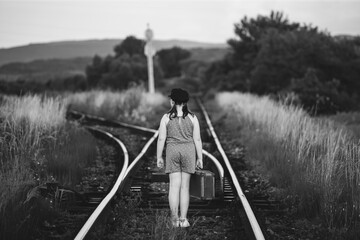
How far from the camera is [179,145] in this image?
Result: 4.58m

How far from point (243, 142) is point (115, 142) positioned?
11.0 feet

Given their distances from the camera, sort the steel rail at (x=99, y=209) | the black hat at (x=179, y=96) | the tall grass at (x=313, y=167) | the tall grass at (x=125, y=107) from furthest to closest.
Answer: the tall grass at (x=125, y=107), the tall grass at (x=313, y=167), the black hat at (x=179, y=96), the steel rail at (x=99, y=209)

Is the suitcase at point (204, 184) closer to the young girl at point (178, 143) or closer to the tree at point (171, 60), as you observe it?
the young girl at point (178, 143)

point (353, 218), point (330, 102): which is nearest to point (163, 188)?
point (353, 218)

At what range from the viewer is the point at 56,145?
324 inches

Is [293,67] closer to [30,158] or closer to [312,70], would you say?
[312,70]

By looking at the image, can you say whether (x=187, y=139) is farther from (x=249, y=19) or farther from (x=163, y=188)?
(x=249, y=19)

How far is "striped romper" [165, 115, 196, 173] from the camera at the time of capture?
4.58 metres

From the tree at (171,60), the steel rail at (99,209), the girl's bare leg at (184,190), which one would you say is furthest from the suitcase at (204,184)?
the tree at (171,60)

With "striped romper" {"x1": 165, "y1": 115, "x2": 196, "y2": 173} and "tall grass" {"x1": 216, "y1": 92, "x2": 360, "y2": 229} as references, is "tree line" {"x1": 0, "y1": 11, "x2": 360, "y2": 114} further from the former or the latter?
"striped romper" {"x1": 165, "y1": 115, "x2": 196, "y2": 173}

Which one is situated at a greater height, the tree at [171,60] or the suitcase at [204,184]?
the tree at [171,60]

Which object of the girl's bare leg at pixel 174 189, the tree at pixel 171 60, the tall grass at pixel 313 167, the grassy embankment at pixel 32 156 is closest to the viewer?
the grassy embankment at pixel 32 156

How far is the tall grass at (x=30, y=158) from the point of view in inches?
171

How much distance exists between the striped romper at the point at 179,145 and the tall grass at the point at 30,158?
1659 mm
